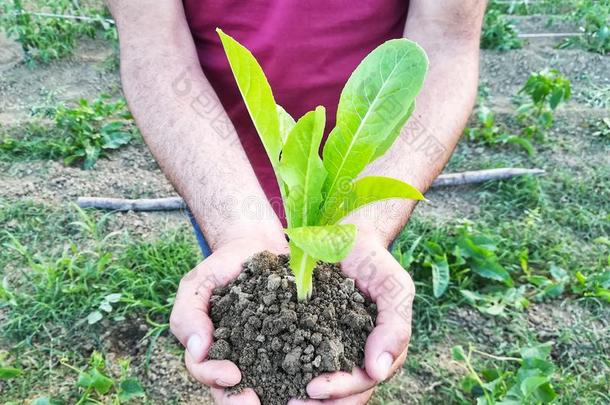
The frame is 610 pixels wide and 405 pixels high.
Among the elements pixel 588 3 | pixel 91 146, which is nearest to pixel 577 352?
pixel 91 146

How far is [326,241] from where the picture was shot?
82 cm

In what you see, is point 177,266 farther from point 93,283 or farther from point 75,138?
point 75,138

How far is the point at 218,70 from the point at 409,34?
1.88 ft

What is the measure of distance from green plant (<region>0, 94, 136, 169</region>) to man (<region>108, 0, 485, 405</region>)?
1.37 m

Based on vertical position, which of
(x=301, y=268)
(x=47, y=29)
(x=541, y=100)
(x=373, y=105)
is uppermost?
(x=373, y=105)

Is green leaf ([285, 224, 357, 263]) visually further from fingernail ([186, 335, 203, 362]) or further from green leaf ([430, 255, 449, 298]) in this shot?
green leaf ([430, 255, 449, 298])

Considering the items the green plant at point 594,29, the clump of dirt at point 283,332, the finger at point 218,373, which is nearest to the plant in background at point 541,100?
the green plant at point 594,29

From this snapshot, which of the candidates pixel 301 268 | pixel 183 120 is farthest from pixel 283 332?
pixel 183 120

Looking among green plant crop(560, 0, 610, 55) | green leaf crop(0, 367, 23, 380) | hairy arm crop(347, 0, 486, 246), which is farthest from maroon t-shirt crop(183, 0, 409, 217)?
green plant crop(560, 0, 610, 55)

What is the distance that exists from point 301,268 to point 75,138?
89.3 inches

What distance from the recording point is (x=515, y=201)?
8.63 ft

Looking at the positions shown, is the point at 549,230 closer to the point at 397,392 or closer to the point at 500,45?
the point at 397,392

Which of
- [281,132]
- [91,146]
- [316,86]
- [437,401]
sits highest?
[281,132]

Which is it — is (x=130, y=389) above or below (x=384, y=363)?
below
